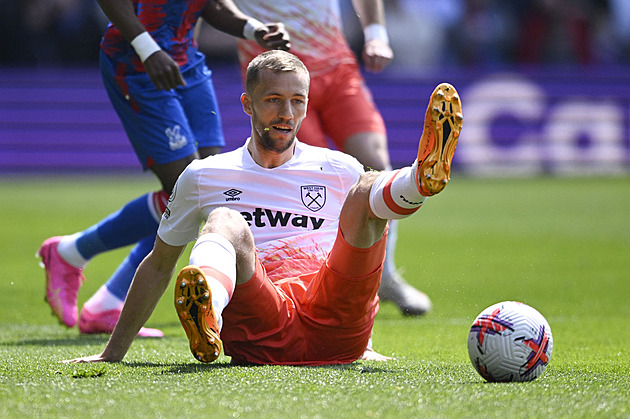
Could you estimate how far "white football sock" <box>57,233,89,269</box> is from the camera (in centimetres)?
521

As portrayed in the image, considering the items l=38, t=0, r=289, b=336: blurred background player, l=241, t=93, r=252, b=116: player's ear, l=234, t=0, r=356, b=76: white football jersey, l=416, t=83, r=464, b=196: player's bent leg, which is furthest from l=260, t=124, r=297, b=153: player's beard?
l=234, t=0, r=356, b=76: white football jersey

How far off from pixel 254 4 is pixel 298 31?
32 centimetres

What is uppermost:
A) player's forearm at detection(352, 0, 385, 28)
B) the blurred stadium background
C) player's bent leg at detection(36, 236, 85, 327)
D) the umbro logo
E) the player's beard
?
player's forearm at detection(352, 0, 385, 28)

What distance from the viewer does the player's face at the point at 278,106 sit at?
3.65 m

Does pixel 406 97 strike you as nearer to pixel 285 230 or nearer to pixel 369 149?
pixel 369 149

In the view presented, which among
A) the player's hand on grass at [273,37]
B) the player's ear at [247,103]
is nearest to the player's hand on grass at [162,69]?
the player's hand on grass at [273,37]

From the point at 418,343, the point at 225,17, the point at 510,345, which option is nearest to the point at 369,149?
the point at 225,17

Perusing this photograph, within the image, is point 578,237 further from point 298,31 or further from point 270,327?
point 270,327

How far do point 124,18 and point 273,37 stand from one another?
0.71 m

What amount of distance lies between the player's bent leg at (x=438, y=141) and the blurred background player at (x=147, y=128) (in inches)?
66.4

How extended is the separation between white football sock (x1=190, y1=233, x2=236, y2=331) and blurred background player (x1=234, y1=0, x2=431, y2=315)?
2.22 meters

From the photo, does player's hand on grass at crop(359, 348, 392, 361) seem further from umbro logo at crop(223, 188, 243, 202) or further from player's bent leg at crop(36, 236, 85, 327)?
player's bent leg at crop(36, 236, 85, 327)

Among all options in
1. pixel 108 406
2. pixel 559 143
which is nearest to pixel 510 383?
pixel 108 406

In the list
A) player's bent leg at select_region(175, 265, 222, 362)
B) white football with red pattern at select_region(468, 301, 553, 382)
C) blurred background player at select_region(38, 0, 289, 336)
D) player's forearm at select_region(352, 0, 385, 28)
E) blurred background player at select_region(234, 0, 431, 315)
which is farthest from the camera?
player's forearm at select_region(352, 0, 385, 28)
